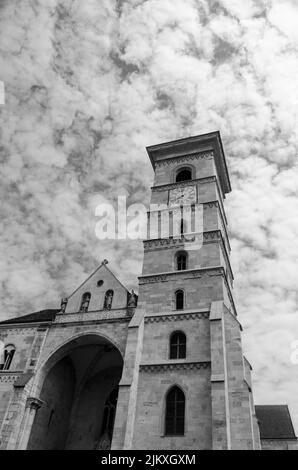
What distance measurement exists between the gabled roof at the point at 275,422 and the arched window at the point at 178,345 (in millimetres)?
21284

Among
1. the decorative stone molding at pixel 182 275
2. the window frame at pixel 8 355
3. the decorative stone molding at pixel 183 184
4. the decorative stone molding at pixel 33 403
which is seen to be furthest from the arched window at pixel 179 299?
the window frame at pixel 8 355

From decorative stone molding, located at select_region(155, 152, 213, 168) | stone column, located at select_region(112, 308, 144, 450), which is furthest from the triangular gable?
decorative stone molding, located at select_region(155, 152, 213, 168)

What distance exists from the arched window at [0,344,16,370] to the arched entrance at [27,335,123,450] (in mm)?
2199

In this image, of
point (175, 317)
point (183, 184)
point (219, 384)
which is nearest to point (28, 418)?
point (175, 317)

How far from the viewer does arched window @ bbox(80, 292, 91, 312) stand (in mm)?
22000

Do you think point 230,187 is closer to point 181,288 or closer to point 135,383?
point 181,288

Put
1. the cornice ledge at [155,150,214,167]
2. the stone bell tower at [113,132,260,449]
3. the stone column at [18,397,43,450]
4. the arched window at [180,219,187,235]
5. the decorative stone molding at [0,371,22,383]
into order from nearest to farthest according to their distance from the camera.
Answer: the stone bell tower at [113,132,260,449] → the stone column at [18,397,43,450] → the decorative stone molding at [0,371,22,383] → the arched window at [180,219,187,235] → the cornice ledge at [155,150,214,167]

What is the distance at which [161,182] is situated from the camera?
27.4 meters

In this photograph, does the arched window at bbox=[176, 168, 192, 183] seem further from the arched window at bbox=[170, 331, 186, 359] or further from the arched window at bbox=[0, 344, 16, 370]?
the arched window at bbox=[0, 344, 16, 370]

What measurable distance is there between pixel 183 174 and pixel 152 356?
14.4 meters

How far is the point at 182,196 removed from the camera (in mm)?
25578

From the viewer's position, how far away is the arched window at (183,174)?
27.6 meters
